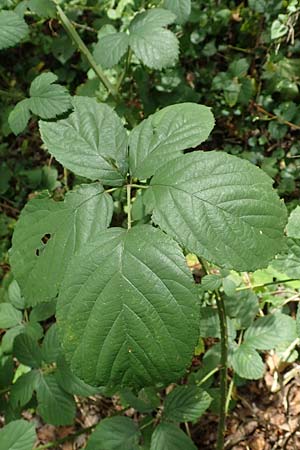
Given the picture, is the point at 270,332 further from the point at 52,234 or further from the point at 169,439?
the point at 52,234

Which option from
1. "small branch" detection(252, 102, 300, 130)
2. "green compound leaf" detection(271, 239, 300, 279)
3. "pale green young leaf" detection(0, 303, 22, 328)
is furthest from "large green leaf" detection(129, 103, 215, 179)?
"small branch" detection(252, 102, 300, 130)

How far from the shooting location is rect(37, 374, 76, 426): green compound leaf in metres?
1.73

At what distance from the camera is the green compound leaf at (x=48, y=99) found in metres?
1.43

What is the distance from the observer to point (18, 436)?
1534 mm

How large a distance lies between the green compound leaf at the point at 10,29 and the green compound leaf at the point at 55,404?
4.01 ft

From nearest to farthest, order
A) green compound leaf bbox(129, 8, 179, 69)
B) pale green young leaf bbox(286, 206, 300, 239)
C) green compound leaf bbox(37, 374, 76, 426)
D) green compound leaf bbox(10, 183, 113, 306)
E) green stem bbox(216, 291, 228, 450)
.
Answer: green compound leaf bbox(10, 183, 113, 306)
pale green young leaf bbox(286, 206, 300, 239)
green stem bbox(216, 291, 228, 450)
green compound leaf bbox(37, 374, 76, 426)
green compound leaf bbox(129, 8, 179, 69)

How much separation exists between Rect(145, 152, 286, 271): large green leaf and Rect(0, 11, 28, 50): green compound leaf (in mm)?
903

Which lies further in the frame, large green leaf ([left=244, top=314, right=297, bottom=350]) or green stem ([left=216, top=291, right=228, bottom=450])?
large green leaf ([left=244, top=314, right=297, bottom=350])

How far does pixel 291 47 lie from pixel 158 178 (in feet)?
5.79

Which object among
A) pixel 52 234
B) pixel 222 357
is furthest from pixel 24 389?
pixel 52 234

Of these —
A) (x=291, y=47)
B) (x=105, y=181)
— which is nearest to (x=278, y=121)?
(x=291, y=47)

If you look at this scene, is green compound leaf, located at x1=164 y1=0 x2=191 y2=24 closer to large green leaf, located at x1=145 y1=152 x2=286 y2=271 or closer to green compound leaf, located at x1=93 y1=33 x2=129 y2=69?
green compound leaf, located at x1=93 y1=33 x2=129 y2=69

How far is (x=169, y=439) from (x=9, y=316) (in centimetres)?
88

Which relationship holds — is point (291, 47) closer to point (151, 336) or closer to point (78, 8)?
point (78, 8)
